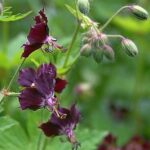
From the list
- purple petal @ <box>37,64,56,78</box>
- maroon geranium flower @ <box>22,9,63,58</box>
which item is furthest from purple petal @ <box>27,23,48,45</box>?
purple petal @ <box>37,64,56,78</box>

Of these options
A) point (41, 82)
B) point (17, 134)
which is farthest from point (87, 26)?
point (17, 134)

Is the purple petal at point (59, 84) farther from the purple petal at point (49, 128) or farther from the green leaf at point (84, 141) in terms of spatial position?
the green leaf at point (84, 141)

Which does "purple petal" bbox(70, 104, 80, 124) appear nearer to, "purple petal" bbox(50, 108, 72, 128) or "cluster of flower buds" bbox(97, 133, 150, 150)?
"purple petal" bbox(50, 108, 72, 128)

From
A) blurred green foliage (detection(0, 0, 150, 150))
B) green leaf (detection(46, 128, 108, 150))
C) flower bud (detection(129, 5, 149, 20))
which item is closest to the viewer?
flower bud (detection(129, 5, 149, 20))

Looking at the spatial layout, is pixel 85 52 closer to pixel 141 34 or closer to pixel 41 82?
pixel 41 82

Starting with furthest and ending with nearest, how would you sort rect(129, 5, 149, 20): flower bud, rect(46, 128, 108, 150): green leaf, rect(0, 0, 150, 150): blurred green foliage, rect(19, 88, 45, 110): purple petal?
rect(0, 0, 150, 150): blurred green foliage, rect(46, 128, 108, 150): green leaf, rect(129, 5, 149, 20): flower bud, rect(19, 88, 45, 110): purple petal

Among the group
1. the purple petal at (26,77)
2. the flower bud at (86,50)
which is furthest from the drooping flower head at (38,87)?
the flower bud at (86,50)

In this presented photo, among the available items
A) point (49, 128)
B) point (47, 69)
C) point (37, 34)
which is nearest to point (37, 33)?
point (37, 34)
